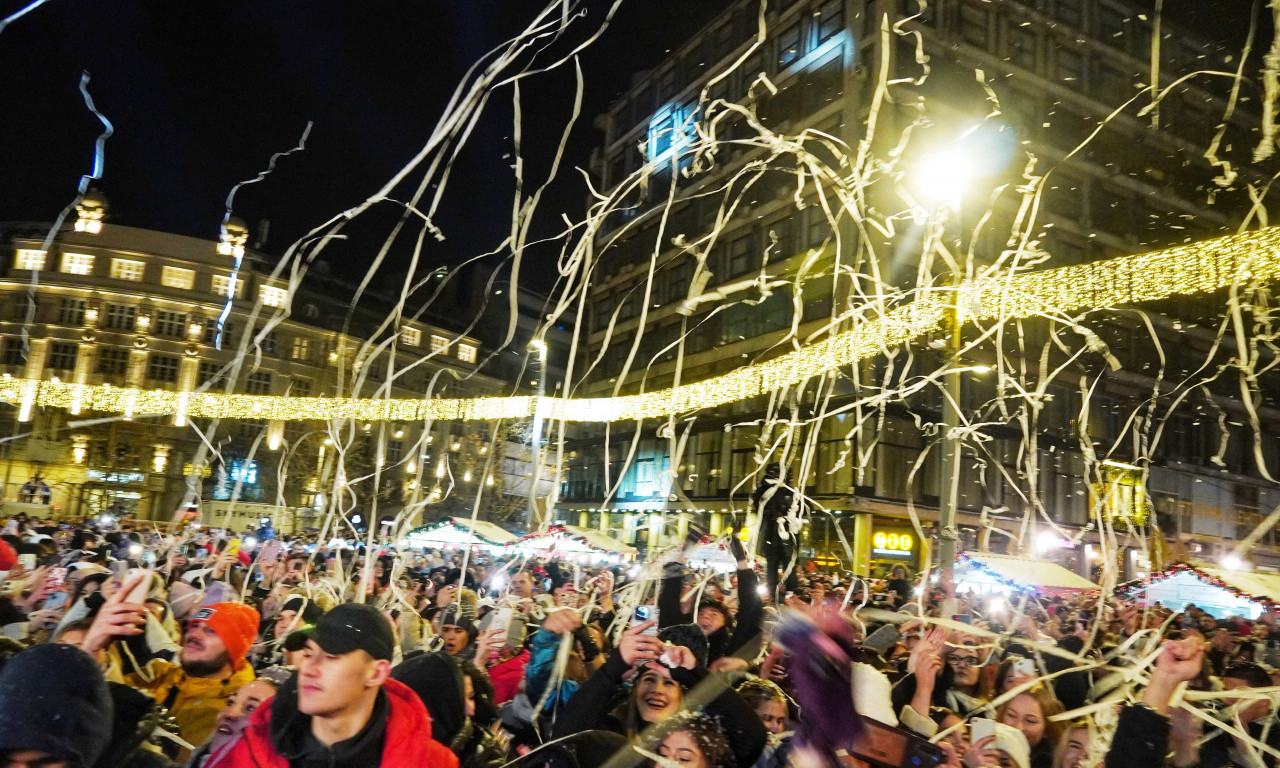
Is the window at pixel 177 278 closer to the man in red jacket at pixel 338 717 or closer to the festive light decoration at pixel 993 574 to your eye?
the festive light decoration at pixel 993 574

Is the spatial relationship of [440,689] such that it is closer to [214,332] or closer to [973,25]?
[973,25]

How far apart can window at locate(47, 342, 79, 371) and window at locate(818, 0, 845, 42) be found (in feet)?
160

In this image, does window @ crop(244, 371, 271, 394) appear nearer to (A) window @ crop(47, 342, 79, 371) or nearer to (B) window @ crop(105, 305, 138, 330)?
(B) window @ crop(105, 305, 138, 330)

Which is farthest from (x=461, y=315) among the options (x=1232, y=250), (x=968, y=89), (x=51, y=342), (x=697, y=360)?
(x=1232, y=250)

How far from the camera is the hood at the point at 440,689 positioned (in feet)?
9.37

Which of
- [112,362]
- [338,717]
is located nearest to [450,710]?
[338,717]

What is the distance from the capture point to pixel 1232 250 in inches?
293

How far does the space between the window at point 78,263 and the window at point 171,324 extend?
4.94 m

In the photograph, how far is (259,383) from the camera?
5491 cm

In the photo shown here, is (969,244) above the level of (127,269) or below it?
below

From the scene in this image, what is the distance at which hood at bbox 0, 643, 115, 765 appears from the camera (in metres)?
1.99

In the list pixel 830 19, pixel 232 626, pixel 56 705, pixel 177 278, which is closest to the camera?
pixel 56 705

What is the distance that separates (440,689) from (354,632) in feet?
2.04

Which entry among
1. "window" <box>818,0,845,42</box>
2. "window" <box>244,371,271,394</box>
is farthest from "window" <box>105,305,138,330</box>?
"window" <box>818,0,845,42</box>
